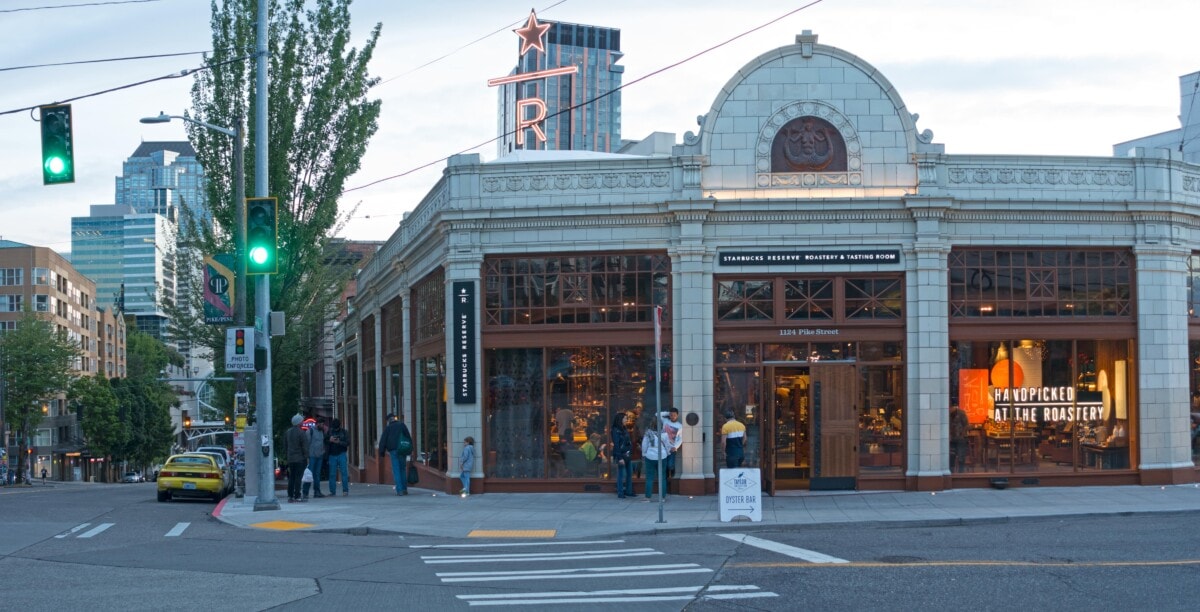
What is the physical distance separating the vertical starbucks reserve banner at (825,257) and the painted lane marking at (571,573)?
9.52 m

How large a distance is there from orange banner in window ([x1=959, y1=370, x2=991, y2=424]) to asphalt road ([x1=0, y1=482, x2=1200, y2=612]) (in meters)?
4.43

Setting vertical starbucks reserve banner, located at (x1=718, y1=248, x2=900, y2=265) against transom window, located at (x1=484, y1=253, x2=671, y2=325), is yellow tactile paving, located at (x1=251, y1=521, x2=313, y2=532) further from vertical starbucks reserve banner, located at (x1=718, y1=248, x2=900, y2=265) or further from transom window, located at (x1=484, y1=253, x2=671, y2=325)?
vertical starbucks reserve banner, located at (x1=718, y1=248, x2=900, y2=265)

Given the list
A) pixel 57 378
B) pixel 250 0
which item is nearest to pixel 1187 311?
pixel 250 0

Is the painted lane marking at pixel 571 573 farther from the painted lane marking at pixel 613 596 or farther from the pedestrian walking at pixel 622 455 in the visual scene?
the pedestrian walking at pixel 622 455

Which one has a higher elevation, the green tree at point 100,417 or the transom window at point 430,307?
the transom window at point 430,307

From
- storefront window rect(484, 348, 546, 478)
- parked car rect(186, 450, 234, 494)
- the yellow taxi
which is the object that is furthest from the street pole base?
parked car rect(186, 450, 234, 494)

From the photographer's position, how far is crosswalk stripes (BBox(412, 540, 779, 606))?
11.2 m

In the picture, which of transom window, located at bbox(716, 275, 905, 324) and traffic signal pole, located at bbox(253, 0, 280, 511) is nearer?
traffic signal pole, located at bbox(253, 0, 280, 511)

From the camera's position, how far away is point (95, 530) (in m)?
17.8

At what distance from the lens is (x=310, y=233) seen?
2973 cm

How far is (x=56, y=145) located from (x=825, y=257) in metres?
13.0

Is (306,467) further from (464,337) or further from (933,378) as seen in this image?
(933,378)

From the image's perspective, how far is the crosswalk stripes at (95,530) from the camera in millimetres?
17022

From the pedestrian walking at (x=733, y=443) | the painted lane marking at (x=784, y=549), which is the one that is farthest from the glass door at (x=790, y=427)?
the painted lane marking at (x=784, y=549)
